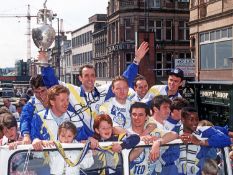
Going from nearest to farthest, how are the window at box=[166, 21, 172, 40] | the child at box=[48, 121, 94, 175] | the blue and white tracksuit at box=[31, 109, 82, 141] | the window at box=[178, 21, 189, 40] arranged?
the child at box=[48, 121, 94, 175] → the blue and white tracksuit at box=[31, 109, 82, 141] → the window at box=[166, 21, 172, 40] → the window at box=[178, 21, 189, 40]

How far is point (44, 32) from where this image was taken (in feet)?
17.2

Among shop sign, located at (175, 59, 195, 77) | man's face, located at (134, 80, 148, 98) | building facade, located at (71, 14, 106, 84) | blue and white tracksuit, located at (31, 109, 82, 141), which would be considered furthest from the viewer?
building facade, located at (71, 14, 106, 84)

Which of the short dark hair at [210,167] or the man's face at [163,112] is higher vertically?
the man's face at [163,112]

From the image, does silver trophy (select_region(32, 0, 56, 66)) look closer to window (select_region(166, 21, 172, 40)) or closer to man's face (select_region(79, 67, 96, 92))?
man's face (select_region(79, 67, 96, 92))

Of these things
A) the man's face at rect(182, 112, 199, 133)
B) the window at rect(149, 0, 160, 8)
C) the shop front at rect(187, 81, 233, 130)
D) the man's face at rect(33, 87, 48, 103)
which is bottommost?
the shop front at rect(187, 81, 233, 130)

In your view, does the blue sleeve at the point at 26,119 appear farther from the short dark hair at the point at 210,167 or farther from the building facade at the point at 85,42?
the building facade at the point at 85,42

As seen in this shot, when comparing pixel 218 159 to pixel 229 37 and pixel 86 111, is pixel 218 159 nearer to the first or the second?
pixel 86 111

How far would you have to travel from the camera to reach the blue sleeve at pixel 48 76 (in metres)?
5.19

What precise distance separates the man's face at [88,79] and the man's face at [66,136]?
1.31 metres

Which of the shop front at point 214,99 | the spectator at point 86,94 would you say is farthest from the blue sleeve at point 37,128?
the shop front at point 214,99

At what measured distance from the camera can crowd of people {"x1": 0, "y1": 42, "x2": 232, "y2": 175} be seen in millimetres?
3625

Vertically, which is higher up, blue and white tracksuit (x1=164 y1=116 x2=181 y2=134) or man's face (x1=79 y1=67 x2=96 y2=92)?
man's face (x1=79 y1=67 x2=96 y2=92)

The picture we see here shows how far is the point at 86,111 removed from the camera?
15.9 feet

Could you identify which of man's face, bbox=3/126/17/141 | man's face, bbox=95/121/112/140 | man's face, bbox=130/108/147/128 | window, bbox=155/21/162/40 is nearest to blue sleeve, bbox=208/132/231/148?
man's face, bbox=130/108/147/128
